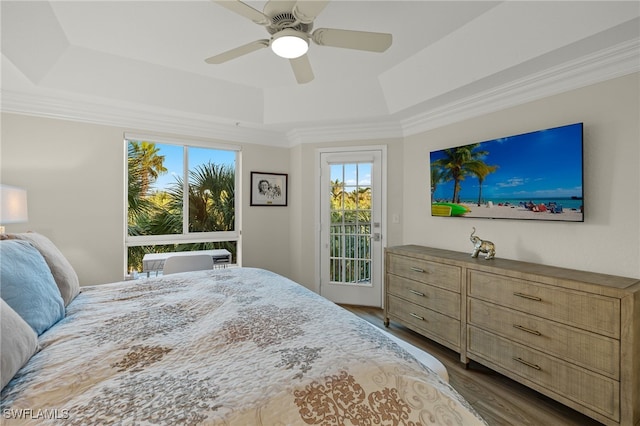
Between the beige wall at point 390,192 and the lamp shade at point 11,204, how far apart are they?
69cm

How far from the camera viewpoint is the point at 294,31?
164 centimetres

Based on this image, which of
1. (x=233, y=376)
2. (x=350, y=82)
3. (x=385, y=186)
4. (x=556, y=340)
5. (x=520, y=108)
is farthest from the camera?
(x=385, y=186)

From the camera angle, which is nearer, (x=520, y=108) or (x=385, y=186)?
(x=520, y=108)

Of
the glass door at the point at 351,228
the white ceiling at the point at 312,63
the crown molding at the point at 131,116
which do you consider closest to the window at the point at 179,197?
the crown molding at the point at 131,116

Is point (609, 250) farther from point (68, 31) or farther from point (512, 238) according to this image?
point (68, 31)

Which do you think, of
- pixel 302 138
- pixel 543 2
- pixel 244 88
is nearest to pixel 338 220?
pixel 302 138

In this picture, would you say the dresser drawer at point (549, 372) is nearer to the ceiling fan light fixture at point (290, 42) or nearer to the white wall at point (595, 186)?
the white wall at point (595, 186)

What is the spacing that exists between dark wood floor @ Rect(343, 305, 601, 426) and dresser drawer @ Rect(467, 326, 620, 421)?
15cm

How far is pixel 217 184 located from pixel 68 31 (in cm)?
205

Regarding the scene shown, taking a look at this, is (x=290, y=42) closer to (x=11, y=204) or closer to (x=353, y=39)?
(x=353, y=39)

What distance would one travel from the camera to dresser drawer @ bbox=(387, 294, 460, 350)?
2477mm

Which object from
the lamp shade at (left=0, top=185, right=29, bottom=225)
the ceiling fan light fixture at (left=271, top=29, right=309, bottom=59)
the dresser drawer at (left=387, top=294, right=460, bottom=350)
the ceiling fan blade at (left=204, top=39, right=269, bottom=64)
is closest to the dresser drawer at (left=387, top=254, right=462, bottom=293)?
the dresser drawer at (left=387, top=294, right=460, bottom=350)

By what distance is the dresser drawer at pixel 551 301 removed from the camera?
64.3 inches

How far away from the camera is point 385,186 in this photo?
3693 millimetres
